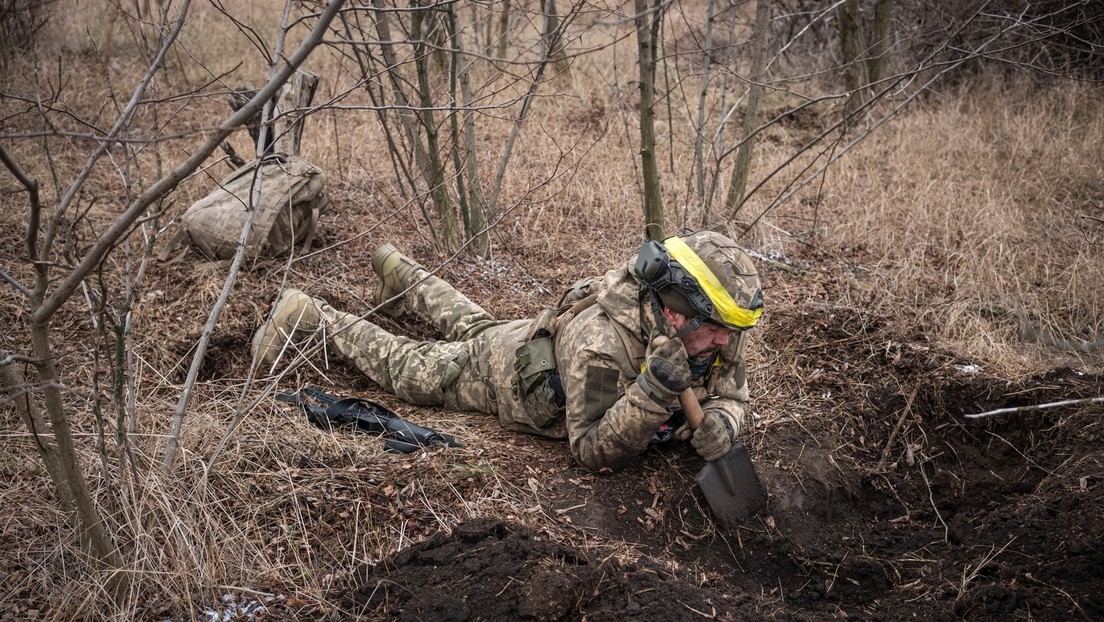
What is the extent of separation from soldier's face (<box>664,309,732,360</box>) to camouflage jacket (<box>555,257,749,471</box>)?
0.35 ft

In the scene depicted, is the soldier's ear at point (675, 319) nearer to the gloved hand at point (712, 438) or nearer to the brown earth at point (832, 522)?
the gloved hand at point (712, 438)

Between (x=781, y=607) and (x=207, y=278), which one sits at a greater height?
(x=207, y=278)

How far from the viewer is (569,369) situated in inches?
142

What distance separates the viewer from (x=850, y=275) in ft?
18.0

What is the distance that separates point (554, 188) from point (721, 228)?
156cm

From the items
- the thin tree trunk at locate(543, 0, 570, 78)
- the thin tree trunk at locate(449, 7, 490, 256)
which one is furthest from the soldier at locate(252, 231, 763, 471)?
the thin tree trunk at locate(449, 7, 490, 256)

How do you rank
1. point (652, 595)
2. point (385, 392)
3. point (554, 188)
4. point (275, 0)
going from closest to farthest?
point (652, 595)
point (385, 392)
point (554, 188)
point (275, 0)

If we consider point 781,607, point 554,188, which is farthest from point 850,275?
point 781,607

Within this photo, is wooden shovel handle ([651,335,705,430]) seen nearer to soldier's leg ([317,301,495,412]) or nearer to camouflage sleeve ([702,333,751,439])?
camouflage sleeve ([702,333,751,439])

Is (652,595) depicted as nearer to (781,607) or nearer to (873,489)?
(781,607)

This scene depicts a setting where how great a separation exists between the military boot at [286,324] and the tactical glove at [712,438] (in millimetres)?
2068

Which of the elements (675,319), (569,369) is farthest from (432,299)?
(675,319)

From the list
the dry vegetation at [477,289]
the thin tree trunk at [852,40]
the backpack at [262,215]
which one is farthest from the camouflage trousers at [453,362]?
the thin tree trunk at [852,40]

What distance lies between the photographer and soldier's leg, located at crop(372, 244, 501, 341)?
4457 mm
